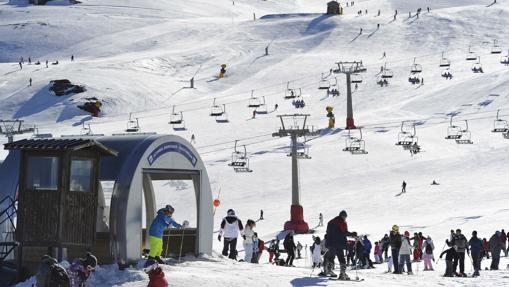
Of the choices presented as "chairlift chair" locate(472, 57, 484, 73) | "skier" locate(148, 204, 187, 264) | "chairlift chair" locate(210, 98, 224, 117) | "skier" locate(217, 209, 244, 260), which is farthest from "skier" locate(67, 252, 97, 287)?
"chairlift chair" locate(472, 57, 484, 73)

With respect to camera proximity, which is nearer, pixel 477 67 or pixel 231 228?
pixel 231 228

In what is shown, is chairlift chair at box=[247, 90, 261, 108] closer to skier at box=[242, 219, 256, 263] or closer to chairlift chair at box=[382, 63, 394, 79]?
chairlift chair at box=[382, 63, 394, 79]

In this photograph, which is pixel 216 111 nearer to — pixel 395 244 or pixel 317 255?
pixel 317 255

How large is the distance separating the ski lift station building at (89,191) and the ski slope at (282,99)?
0.75 m

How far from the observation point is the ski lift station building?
16.0m

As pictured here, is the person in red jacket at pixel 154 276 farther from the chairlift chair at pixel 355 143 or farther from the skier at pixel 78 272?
the chairlift chair at pixel 355 143

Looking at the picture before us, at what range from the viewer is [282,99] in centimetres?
7425

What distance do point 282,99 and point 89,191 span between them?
58.1m

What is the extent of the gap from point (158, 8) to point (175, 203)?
83266mm

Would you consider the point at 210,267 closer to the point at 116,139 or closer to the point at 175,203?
the point at 116,139

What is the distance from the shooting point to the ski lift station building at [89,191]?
16047 mm

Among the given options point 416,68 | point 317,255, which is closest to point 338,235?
point 317,255

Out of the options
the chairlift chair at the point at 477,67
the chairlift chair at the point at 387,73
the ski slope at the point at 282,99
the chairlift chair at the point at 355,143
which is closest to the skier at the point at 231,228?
the ski slope at the point at 282,99

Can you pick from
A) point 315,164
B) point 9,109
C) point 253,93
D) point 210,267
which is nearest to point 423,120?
point 315,164
